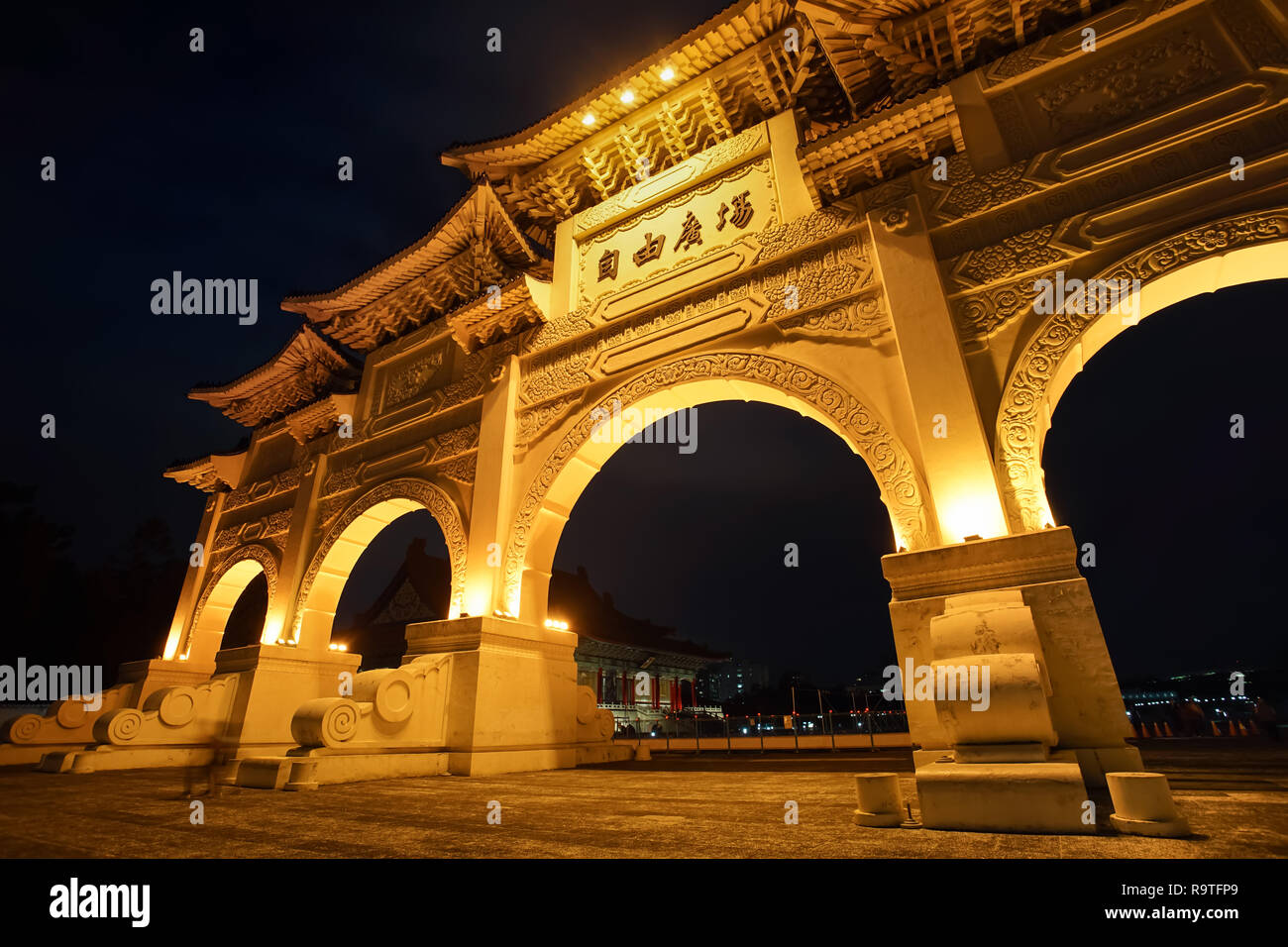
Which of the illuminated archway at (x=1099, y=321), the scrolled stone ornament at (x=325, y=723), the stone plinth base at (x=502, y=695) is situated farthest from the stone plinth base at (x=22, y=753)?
the illuminated archway at (x=1099, y=321)

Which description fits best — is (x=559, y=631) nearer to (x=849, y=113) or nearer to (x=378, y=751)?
(x=378, y=751)

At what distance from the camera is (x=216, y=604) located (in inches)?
420

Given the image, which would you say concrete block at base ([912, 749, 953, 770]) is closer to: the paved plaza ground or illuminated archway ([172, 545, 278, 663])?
the paved plaza ground

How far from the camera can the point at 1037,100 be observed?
5.16 metres

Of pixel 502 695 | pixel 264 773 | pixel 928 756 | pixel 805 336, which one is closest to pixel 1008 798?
pixel 928 756

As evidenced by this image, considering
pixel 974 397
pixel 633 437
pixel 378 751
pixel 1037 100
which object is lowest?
pixel 378 751

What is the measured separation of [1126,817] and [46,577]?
22.4m

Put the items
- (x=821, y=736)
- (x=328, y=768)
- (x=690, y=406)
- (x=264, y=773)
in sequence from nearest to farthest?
1. (x=264, y=773)
2. (x=328, y=768)
3. (x=690, y=406)
4. (x=821, y=736)

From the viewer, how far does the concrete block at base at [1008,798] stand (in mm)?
2326

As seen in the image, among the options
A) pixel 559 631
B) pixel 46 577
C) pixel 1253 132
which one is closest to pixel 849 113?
pixel 1253 132

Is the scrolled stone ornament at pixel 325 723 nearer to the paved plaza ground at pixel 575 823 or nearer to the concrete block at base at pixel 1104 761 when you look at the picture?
the paved plaza ground at pixel 575 823

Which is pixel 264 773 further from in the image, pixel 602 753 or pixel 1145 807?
pixel 1145 807

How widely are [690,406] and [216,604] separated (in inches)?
376
